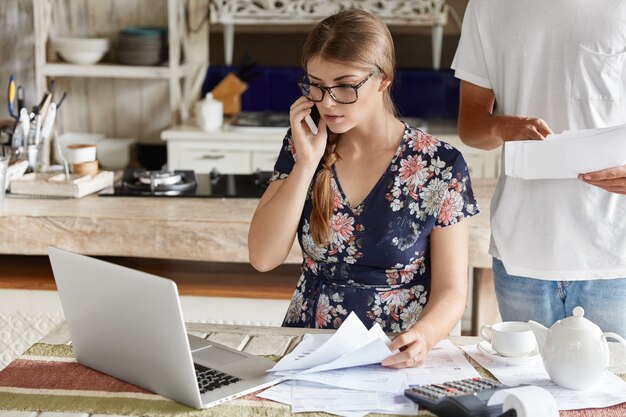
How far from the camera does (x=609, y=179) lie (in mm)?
1948

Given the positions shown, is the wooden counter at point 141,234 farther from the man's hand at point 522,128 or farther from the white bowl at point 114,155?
the white bowl at point 114,155

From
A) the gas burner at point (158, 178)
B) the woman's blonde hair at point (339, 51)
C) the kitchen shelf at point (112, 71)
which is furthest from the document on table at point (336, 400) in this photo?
the kitchen shelf at point (112, 71)

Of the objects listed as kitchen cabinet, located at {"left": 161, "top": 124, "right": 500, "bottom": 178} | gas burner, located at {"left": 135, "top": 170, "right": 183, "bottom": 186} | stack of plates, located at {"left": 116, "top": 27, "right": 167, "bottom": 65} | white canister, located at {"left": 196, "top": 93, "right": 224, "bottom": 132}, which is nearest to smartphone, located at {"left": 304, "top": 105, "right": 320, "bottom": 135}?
gas burner, located at {"left": 135, "top": 170, "right": 183, "bottom": 186}

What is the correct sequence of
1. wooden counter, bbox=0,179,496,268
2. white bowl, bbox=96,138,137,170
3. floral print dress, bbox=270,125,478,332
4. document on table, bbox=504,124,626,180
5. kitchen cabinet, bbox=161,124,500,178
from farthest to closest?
white bowl, bbox=96,138,137,170, kitchen cabinet, bbox=161,124,500,178, wooden counter, bbox=0,179,496,268, floral print dress, bbox=270,125,478,332, document on table, bbox=504,124,626,180

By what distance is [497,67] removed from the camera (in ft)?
7.19

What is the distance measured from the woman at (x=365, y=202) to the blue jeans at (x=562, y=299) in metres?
0.21

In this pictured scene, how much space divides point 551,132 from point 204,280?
1352 millimetres

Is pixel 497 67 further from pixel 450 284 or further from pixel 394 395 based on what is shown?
pixel 394 395

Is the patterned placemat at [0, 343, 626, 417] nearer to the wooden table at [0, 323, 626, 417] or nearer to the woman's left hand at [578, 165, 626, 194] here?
the wooden table at [0, 323, 626, 417]

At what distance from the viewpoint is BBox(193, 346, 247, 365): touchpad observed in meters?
1.74

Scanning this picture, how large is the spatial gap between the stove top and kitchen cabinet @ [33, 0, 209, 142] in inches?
55.3

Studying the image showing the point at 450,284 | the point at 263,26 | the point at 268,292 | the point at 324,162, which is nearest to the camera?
the point at 450,284

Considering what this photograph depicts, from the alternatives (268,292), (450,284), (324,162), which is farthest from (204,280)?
(450,284)

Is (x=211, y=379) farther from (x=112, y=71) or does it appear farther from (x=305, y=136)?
(x=112, y=71)
